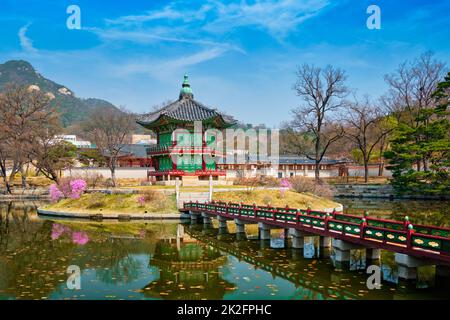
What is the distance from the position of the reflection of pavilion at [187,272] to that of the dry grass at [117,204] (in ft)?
37.9

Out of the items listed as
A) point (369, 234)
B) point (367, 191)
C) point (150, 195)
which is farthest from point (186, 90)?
point (369, 234)

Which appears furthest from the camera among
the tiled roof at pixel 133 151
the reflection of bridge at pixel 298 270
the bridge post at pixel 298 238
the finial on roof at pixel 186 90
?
the tiled roof at pixel 133 151

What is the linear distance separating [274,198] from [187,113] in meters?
16.7

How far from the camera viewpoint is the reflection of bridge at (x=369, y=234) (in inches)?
518

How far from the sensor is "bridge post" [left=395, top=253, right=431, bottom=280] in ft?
45.3

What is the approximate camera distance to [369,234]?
1565 cm

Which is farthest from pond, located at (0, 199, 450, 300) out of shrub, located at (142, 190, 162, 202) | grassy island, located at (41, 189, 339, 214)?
shrub, located at (142, 190, 162, 202)

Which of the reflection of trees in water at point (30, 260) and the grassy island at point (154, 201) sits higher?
the grassy island at point (154, 201)

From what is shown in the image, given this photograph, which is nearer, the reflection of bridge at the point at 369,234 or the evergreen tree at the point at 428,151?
the reflection of bridge at the point at 369,234

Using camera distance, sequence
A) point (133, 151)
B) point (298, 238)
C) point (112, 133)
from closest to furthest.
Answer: point (298, 238) → point (112, 133) → point (133, 151)

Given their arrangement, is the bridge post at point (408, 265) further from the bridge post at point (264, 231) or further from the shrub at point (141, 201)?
the shrub at point (141, 201)

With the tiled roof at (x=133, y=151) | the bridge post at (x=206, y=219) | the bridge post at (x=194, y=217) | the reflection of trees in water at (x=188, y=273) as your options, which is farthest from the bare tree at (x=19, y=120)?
the reflection of trees in water at (x=188, y=273)

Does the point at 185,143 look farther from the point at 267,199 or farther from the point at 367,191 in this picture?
the point at 367,191
